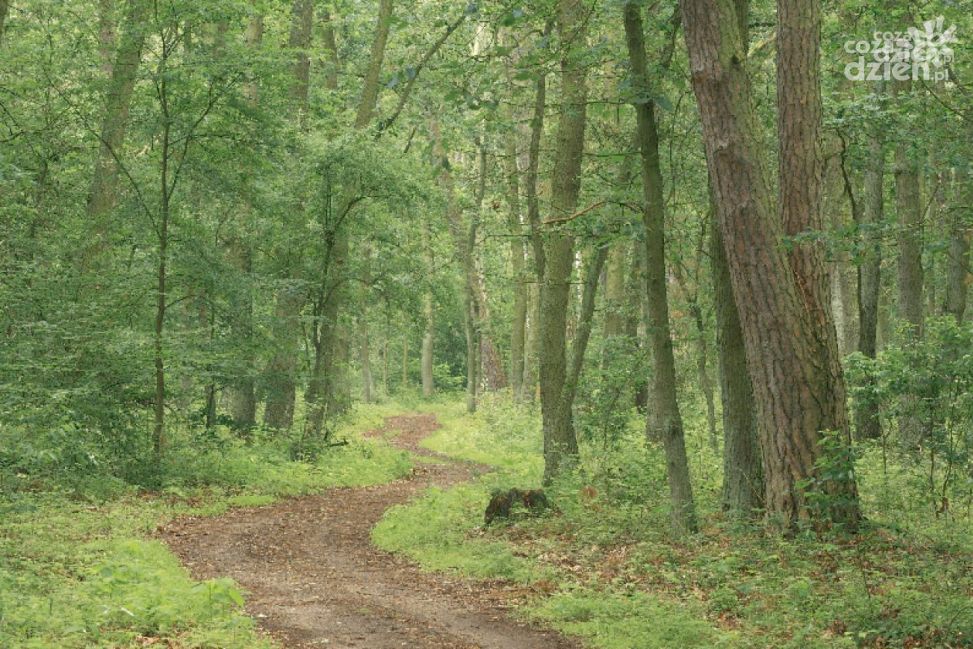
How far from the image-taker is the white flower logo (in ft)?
44.1

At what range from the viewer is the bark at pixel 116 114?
50.9ft

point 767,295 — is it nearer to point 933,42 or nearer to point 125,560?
point 125,560

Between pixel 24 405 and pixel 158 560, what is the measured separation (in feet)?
10.6

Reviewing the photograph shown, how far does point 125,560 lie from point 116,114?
9.18m

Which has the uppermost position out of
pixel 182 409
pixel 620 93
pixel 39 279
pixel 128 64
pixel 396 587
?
pixel 128 64

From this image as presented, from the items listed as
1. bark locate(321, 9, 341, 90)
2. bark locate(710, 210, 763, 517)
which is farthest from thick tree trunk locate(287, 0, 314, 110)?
bark locate(710, 210, 763, 517)

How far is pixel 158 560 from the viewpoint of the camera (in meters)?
10.4

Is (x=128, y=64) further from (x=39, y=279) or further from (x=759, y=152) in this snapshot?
(x=759, y=152)

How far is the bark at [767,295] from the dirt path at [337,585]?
299 centimetres

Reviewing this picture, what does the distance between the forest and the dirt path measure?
0.23ft

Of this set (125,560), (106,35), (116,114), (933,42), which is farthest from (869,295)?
(106,35)

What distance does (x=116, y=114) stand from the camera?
53.0 ft

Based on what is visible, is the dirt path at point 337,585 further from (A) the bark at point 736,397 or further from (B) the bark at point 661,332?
(A) the bark at point 736,397

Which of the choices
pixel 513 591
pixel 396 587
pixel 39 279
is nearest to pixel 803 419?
pixel 513 591
